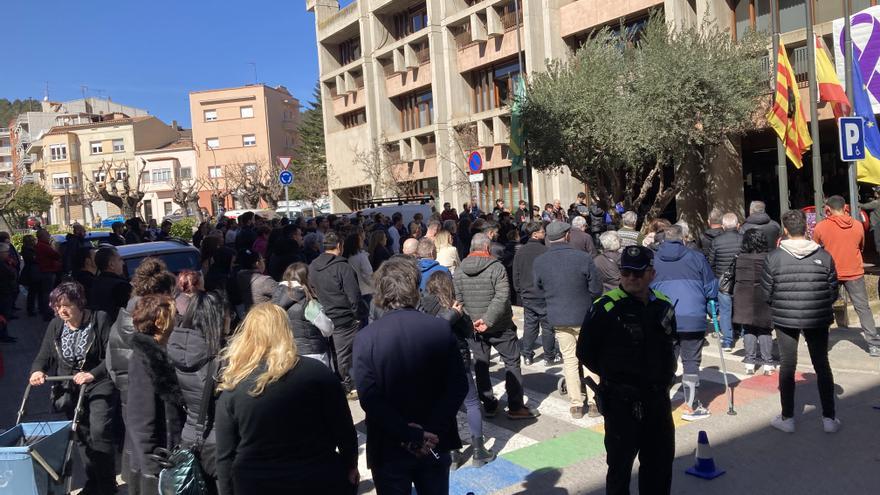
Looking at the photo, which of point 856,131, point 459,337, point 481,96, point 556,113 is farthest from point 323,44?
point 459,337

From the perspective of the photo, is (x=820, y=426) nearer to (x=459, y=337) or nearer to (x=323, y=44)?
(x=459, y=337)

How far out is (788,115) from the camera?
45.6 ft

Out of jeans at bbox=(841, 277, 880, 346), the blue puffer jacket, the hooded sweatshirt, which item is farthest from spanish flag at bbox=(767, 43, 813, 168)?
the blue puffer jacket

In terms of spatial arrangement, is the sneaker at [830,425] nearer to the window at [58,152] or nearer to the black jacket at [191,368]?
the black jacket at [191,368]

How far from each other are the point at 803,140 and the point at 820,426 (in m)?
9.34

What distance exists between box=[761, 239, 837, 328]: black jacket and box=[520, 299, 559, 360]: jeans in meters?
3.36

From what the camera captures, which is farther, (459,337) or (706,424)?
(706,424)

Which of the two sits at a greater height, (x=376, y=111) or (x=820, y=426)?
(x=376, y=111)

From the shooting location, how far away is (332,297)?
8133 millimetres

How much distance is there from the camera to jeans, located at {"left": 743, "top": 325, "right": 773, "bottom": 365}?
8.30 metres

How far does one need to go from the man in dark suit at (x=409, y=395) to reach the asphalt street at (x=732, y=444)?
2.03 meters

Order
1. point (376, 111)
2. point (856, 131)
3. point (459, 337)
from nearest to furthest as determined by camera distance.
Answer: point (459, 337), point (856, 131), point (376, 111)

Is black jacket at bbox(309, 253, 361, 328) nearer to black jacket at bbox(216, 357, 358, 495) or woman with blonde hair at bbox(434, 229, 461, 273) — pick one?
woman with blonde hair at bbox(434, 229, 461, 273)

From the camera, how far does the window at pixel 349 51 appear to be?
43281 mm
